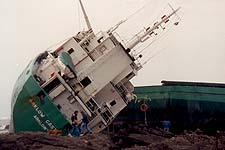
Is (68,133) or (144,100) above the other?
(68,133)

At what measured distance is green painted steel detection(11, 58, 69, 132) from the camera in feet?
68.3

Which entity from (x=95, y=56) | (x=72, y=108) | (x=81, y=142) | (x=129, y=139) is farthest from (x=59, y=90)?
(x=81, y=142)

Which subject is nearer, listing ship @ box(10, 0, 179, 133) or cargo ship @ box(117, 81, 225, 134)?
listing ship @ box(10, 0, 179, 133)

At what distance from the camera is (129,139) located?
18.8 metres

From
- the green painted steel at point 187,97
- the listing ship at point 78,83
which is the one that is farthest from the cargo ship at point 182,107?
the listing ship at point 78,83

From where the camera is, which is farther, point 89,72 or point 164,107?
point 164,107

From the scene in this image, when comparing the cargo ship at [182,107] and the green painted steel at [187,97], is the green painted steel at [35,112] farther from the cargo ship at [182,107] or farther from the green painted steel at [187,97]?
the green painted steel at [187,97]

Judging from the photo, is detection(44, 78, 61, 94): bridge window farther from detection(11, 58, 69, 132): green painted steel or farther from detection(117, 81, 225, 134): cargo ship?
detection(117, 81, 225, 134): cargo ship

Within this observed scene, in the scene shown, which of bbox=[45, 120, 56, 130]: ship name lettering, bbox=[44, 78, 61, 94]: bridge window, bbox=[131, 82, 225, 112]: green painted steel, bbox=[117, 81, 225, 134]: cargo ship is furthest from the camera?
bbox=[131, 82, 225, 112]: green painted steel

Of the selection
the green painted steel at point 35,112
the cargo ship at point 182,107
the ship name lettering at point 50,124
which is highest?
the green painted steel at point 35,112

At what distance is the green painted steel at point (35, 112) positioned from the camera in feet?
68.3

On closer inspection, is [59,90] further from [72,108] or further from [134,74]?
[134,74]

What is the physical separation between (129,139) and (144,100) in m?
8.96

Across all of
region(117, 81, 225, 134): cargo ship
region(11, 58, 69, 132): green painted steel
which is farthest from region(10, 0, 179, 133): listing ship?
region(117, 81, 225, 134): cargo ship
